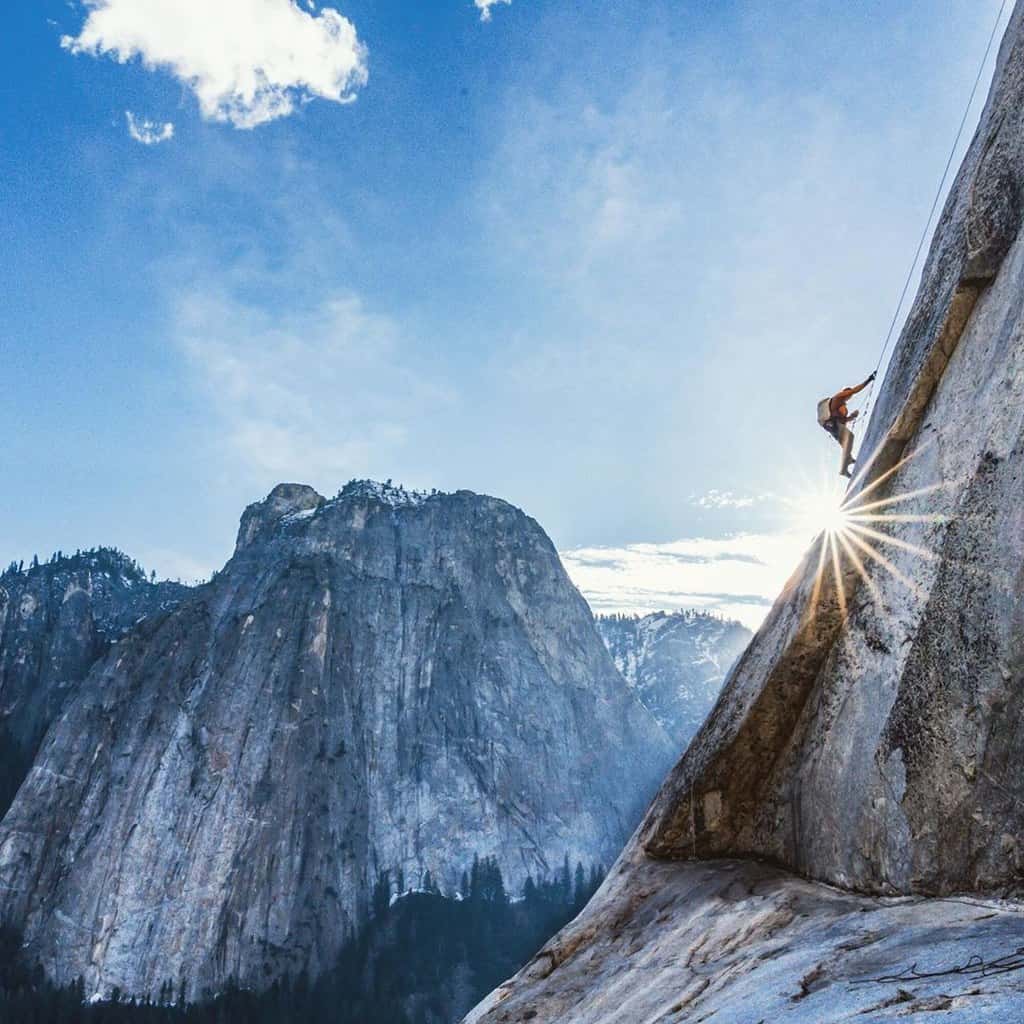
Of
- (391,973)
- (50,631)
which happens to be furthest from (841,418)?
(50,631)

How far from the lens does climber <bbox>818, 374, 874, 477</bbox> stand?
13.4 meters

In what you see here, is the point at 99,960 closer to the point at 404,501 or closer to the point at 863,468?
the point at 404,501

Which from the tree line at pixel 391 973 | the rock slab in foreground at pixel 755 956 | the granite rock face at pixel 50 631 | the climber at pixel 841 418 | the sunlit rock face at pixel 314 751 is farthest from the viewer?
the granite rock face at pixel 50 631

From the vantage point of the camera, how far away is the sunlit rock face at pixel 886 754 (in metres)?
5.86

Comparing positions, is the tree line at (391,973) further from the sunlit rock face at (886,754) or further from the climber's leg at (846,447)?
the climber's leg at (846,447)

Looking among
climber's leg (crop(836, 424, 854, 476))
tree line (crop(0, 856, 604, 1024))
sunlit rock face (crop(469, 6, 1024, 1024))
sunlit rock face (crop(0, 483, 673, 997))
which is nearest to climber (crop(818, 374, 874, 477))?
climber's leg (crop(836, 424, 854, 476))

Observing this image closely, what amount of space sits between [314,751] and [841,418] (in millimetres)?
87650

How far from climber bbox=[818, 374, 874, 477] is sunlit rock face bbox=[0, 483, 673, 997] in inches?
3301

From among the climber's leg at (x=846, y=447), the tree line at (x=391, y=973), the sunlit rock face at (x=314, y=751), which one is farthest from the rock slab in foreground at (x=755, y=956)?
the sunlit rock face at (x=314, y=751)

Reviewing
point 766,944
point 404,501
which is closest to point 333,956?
point 404,501

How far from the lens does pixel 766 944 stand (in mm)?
7020

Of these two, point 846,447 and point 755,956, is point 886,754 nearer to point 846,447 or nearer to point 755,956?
point 755,956

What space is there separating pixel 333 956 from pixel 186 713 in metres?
32.7

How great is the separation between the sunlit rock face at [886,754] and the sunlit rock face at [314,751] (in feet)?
267
